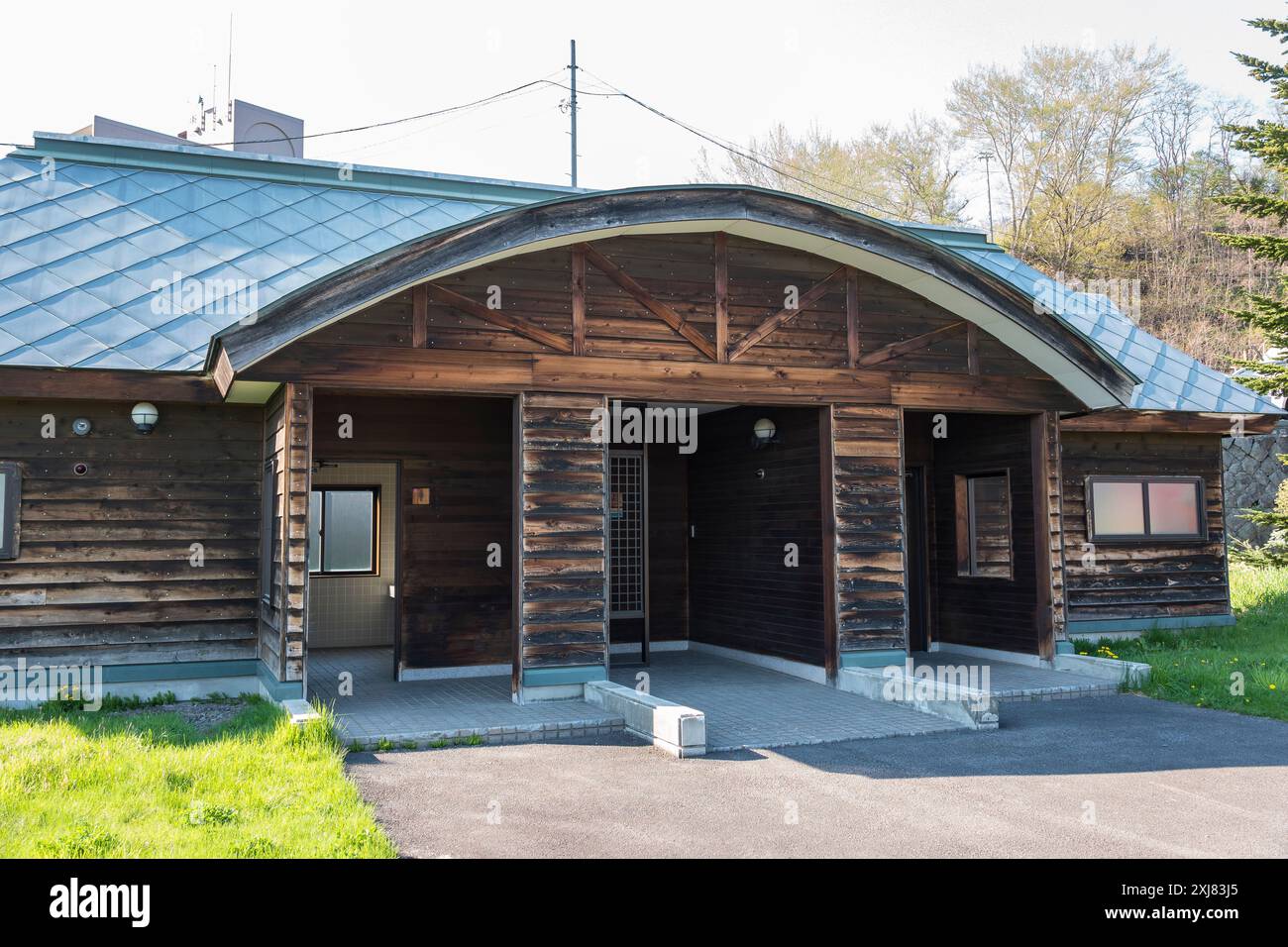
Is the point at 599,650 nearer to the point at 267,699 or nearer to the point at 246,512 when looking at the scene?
the point at 267,699

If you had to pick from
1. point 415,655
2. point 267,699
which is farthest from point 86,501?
point 415,655

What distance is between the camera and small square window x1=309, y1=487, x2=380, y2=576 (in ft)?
43.0

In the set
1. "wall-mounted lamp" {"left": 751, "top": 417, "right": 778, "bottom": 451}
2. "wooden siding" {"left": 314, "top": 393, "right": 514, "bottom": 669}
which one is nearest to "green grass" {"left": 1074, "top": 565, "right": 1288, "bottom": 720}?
"wall-mounted lamp" {"left": 751, "top": 417, "right": 778, "bottom": 451}

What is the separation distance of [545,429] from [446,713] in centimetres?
249

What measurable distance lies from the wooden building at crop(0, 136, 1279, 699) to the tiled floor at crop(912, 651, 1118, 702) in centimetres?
38

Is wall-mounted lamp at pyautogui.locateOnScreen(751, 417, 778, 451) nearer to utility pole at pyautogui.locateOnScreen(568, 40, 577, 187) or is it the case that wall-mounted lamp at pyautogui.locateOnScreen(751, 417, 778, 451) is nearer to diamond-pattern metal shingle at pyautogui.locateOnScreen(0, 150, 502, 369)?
diamond-pattern metal shingle at pyautogui.locateOnScreen(0, 150, 502, 369)

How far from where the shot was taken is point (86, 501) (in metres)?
8.99

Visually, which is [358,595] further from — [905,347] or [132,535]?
[905,347]

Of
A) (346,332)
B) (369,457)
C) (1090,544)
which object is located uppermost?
(346,332)

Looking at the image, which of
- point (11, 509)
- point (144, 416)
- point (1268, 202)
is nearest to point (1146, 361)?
point (1268, 202)

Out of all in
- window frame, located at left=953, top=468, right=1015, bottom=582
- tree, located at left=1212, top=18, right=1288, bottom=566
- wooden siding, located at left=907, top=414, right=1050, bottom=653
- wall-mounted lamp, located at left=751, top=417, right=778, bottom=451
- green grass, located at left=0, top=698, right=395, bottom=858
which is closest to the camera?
green grass, located at left=0, top=698, right=395, bottom=858

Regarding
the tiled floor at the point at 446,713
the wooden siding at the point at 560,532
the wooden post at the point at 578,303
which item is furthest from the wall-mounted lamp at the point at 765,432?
the tiled floor at the point at 446,713
